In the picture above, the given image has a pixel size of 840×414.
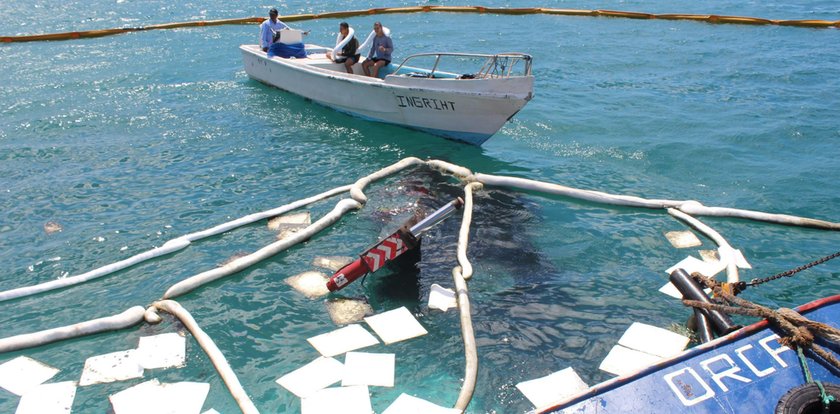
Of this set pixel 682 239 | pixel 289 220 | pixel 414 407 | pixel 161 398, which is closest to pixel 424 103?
pixel 289 220

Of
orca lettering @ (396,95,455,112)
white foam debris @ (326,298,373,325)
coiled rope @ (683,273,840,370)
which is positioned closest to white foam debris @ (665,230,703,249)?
coiled rope @ (683,273,840,370)

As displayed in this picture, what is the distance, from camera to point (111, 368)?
719 centimetres

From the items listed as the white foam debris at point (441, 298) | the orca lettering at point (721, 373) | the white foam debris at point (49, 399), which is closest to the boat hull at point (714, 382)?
the orca lettering at point (721, 373)

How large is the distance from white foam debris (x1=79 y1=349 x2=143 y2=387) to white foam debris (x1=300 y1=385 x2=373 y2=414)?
1975 millimetres

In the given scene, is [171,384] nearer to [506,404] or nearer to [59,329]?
[59,329]

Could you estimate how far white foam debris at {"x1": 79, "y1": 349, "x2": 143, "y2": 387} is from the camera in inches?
278

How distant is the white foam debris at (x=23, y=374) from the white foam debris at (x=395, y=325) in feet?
11.8

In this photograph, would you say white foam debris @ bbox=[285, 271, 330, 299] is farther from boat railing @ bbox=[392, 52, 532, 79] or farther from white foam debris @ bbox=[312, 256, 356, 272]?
boat railing @ bbox=[392, 52, 532, 79]

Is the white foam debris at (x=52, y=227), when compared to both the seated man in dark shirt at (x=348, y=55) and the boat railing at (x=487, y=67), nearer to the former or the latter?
the boat railing at (x=487, y=67)

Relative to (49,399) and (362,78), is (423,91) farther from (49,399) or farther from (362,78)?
(49,399)

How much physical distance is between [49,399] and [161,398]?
1.20m

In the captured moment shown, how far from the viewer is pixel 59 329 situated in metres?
7.73

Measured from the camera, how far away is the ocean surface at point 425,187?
25.6 ft

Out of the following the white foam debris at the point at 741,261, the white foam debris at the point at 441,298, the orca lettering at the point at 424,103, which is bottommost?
the white foam debris at the point at 441,298
